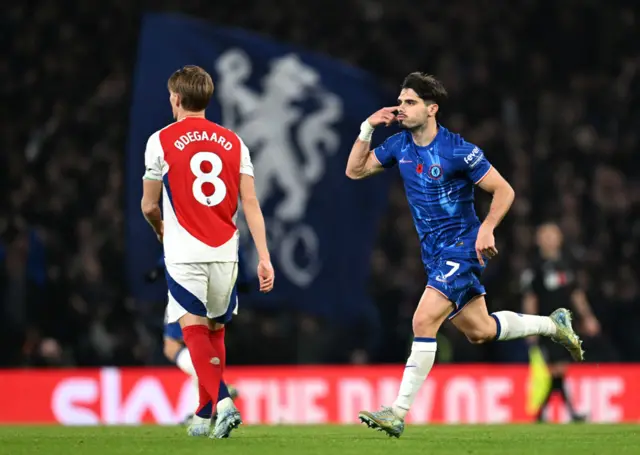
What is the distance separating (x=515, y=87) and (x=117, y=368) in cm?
743

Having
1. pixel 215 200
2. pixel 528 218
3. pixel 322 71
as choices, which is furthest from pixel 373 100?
pixel 215 200

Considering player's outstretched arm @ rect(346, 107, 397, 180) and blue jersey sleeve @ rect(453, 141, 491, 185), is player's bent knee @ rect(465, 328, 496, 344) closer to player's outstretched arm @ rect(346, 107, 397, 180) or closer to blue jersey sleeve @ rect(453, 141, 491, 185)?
blue jersey sleeve @ rect(453, 141, 491, 185)

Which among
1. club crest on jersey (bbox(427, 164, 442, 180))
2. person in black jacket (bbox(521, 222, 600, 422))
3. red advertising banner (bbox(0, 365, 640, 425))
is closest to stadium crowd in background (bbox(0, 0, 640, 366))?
red advertising banner (bbox(0, 365, 640, 425))

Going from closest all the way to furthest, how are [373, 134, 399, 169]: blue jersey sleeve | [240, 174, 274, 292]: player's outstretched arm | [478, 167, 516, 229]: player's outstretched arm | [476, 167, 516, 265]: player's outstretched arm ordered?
[240, 174, 274, 292]: player's outstretched arm
[476, 167, 516, 265]: player's outstretched arm
[478, 167, 516, 229]: player's outstretched arm
[373, 134, 399, 169]: blue jersey sleeve

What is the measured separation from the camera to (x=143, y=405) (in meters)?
12.9

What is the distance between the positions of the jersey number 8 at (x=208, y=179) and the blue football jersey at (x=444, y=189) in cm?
123

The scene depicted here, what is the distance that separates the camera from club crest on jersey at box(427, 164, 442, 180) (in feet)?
24.5

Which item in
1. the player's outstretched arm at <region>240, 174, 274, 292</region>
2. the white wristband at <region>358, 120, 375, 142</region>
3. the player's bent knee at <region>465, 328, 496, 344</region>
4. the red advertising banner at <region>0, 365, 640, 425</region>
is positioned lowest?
the red advertising banner at <region>0, 365, 640, 425</region>

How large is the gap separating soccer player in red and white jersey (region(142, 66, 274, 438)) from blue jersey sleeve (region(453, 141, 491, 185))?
4.00ft

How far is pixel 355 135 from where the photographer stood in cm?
1556

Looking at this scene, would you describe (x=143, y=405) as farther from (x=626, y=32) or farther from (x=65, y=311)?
(x=626, y=32)

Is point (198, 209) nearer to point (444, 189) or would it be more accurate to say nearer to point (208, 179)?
point (208, 179)

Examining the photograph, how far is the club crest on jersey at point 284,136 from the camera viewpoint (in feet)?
48.4

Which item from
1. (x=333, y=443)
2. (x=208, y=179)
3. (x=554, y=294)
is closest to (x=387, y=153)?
(x=208, y=179)
